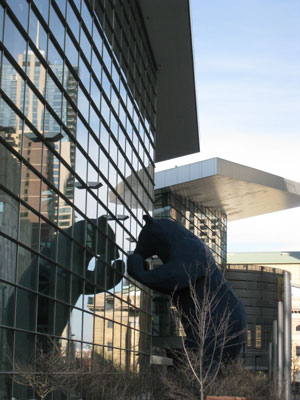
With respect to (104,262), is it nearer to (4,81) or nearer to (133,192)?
(133,192)

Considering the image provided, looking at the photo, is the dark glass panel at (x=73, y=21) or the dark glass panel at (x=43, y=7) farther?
the dark glass panel at (x=73, y=21)

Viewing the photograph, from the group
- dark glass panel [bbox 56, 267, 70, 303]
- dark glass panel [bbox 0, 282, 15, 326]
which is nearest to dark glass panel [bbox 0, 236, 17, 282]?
dark glass panel [bbox 0, 282, 15, 326]

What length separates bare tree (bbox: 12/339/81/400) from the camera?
52.3 ft

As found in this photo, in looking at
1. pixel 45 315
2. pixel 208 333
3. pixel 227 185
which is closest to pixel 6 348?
pixel 45 315

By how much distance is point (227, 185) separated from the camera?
2052 inches

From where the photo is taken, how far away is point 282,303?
28.2m

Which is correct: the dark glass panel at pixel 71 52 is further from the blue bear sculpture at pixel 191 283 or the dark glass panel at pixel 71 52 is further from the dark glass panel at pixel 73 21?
the blue bear sculpture at pixel 191 283

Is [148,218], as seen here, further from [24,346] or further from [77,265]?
[24,346]

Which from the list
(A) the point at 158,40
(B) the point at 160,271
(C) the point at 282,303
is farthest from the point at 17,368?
(A) the point at 158,40

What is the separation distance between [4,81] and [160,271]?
9.26 metres

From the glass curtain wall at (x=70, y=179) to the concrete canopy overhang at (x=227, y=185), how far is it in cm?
1758

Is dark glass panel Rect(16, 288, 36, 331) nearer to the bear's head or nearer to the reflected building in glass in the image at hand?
the reflected building in glass

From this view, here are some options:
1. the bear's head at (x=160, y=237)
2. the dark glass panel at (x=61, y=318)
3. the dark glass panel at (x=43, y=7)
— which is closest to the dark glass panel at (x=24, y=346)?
the dark glass panel at (x=61, y=318)

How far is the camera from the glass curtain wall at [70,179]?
1664cm
